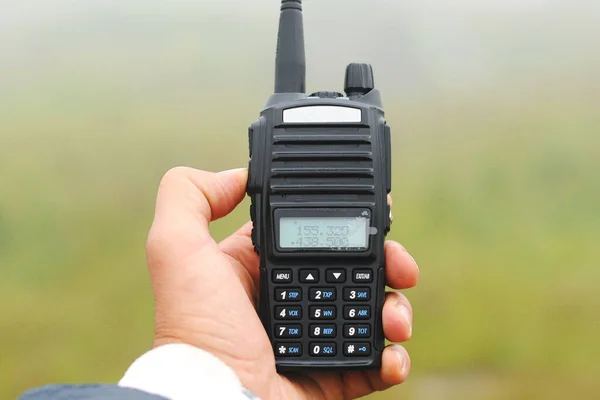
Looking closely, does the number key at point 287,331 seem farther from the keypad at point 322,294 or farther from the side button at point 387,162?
the side button at point 387,162

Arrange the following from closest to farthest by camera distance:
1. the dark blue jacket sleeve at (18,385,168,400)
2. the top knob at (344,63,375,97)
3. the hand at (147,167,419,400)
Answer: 1. the dark blue jacket sleeve at (18,385,168,400)
2. the hand at (147,167,419,400)
3. the top knob at (344,63,375,97)

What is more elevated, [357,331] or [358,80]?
[358,80]

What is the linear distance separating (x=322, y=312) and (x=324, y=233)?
0.27 feet

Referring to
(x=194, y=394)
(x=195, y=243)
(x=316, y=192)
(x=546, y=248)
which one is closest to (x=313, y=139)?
(x=316, y=192)

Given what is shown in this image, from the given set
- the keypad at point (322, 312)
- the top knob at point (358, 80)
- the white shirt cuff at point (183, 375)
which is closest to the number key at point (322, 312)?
the keypad at point (322, 312)

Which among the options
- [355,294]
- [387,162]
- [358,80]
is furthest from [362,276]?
[358,80]

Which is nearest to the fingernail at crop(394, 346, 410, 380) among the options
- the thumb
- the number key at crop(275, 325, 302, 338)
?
the number key at crop(275, 325, 302, 338)

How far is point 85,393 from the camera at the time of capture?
42 cm

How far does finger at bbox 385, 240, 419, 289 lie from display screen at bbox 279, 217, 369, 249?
42mm

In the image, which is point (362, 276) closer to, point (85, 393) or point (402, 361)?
point (402, 361)

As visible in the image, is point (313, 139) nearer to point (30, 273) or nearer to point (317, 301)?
point (317, 301)

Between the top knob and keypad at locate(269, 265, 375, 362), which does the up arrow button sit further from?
the top knob

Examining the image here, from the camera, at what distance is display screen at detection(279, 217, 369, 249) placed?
Answer: 2.00ft

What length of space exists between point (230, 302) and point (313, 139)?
19 cm
